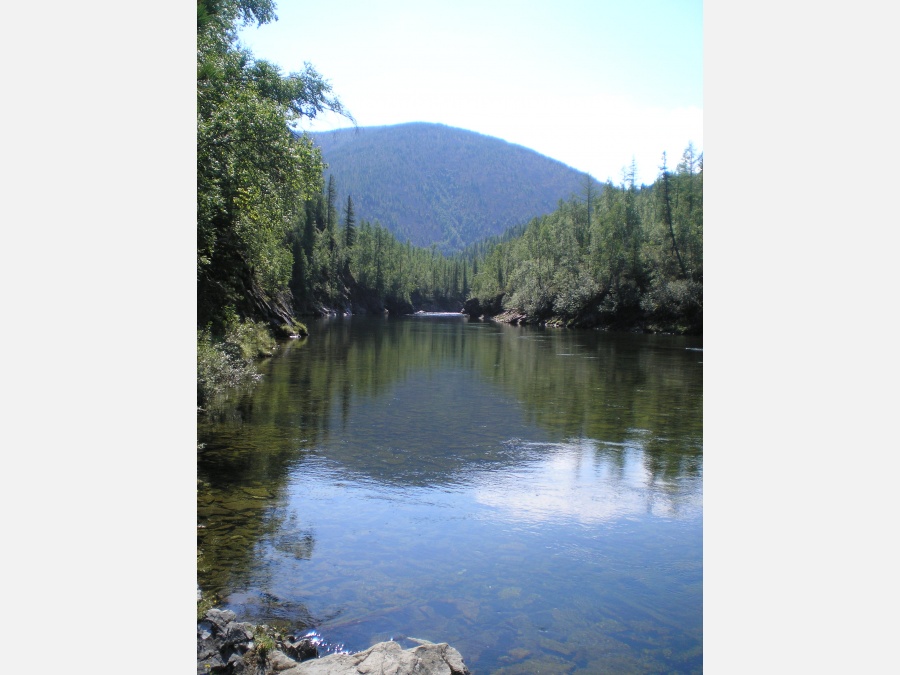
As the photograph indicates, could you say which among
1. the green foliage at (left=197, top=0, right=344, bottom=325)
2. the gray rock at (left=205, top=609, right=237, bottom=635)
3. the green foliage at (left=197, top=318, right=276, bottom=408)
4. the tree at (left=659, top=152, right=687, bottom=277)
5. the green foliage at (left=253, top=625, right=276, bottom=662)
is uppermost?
the tree at (left=659, top=152, right=687, bottom=277)

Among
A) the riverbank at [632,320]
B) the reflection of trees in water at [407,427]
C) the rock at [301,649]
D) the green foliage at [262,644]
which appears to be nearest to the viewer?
the green foliage at [262,644]

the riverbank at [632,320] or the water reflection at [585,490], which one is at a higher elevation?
the riverbank at [632,320]

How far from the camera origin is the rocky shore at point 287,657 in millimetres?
5332

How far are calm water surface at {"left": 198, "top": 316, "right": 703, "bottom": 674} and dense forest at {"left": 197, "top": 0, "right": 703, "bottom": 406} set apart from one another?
17.7 ft

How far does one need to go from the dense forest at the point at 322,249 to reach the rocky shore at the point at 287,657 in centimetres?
912

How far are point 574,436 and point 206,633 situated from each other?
11.7 m

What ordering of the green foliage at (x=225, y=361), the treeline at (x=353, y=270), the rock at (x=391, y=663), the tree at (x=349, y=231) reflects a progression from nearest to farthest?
the rock at (x=391, y=663)
the green foliage at (x=225, y=361)
the treeline at (x=353, y=270)
the tree at (x=349, y=231)

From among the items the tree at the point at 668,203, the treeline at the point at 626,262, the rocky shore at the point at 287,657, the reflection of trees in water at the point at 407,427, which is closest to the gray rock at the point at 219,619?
the rocky shore at the point at 287,657

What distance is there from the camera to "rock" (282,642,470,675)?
5.26m

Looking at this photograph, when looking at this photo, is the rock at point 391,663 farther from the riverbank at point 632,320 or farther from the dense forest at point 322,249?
the riverbank at point 632,320

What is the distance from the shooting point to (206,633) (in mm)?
5758

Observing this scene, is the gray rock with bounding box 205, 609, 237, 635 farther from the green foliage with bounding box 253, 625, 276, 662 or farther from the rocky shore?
the green foliage with bounding box 253, 625, 276, 662

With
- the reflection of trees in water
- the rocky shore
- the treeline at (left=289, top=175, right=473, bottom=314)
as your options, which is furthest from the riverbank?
the rocky shore
